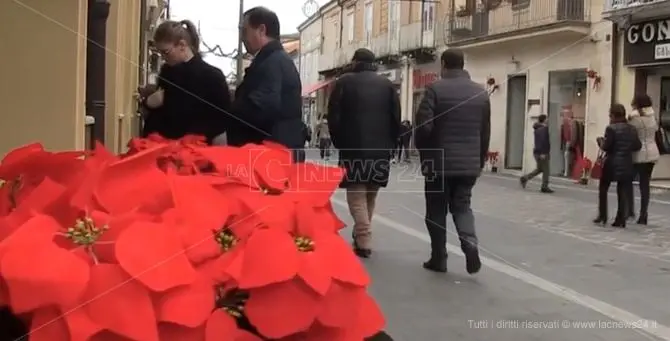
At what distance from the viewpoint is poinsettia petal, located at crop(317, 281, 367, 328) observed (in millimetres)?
1382

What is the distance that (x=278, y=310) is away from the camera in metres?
1.34

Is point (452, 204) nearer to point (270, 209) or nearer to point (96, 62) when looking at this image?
point (96, 62)

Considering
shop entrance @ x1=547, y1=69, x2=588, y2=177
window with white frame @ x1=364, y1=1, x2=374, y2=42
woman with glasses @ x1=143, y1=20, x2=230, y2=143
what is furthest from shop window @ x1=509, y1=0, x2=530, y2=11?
woman with glasses @ x1=143, y1=20, x2=230, y2=143

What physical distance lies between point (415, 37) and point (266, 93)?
30171 millimetres

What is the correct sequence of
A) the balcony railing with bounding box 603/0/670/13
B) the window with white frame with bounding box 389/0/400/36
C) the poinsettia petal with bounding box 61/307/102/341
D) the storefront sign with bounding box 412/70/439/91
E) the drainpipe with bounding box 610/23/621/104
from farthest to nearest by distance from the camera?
the window with white frame with bounding box 389/0/400/36 → the storefront sign with bounding box 412/70/439/91 → the drainpipe with bounding box 610/23/621/104 → the balcony railing with bounding box 603/0/670/13 → the poinsettia petal with bounding box 61/307/102/341

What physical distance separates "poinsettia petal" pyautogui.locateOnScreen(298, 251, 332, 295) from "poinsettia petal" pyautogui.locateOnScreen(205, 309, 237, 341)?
13cm

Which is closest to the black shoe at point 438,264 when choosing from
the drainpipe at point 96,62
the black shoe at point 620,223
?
the drainpipe at point 96,62

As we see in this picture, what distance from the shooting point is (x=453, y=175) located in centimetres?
648

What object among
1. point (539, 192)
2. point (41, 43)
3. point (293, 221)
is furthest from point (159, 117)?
point (539, 192)

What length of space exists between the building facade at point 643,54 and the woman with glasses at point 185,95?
651 inches

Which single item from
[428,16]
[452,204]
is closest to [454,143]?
[452,204]

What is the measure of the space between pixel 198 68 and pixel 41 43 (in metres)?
0.78

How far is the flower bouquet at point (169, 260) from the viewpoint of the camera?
4.13ft

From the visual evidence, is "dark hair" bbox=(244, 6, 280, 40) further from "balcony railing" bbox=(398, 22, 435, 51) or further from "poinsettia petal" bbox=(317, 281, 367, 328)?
"balcony railing" bbox=(398, 22, 435, 51)
